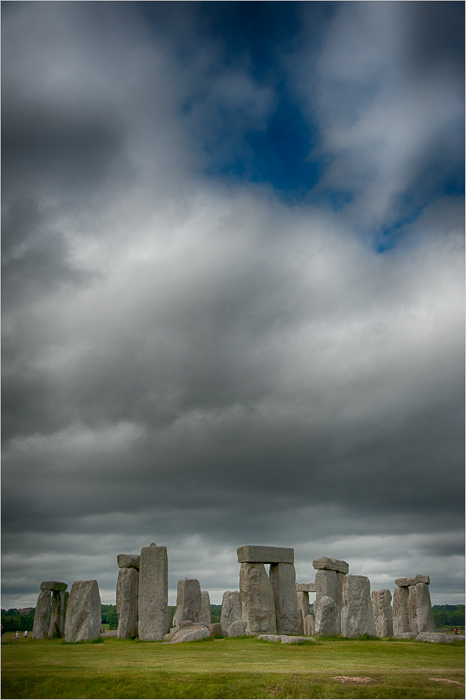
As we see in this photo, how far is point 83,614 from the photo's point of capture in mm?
21531

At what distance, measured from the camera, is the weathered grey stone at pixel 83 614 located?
70.2 ft

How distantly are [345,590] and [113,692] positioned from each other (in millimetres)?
13001

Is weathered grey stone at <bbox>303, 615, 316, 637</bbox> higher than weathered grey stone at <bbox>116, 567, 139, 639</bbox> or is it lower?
lower

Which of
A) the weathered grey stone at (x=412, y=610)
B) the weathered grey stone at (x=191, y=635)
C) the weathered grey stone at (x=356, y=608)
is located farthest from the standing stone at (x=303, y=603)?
the weathered grey stone at (x=191, y=635)

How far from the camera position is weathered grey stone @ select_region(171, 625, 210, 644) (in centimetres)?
1917

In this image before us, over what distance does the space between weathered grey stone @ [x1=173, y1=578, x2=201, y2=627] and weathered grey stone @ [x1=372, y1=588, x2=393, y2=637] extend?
9947mm

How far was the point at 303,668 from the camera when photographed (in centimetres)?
1312

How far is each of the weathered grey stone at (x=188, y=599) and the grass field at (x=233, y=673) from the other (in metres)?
7.34

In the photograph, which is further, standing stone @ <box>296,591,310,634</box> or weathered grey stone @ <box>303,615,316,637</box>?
A: standing stone @ <box>296,591,310,634</box>

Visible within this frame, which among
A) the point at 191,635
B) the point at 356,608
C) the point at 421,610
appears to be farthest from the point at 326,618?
the point at 421,610

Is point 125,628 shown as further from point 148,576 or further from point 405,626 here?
point 405,626

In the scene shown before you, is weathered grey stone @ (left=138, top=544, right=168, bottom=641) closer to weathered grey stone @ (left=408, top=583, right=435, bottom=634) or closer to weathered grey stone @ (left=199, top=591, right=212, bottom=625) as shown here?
weathered grey stone @ (left=199, top=591, right=212, bottom=625)

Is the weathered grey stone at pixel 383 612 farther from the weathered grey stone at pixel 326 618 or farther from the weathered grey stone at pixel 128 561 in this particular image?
the weathered grey stone at pixel 128 561

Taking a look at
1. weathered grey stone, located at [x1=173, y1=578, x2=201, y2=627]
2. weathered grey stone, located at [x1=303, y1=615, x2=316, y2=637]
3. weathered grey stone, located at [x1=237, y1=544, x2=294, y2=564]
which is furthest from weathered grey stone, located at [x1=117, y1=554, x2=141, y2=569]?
weathered grey stone, located at [x1=303, y1=615, x2=316, y2=637]
